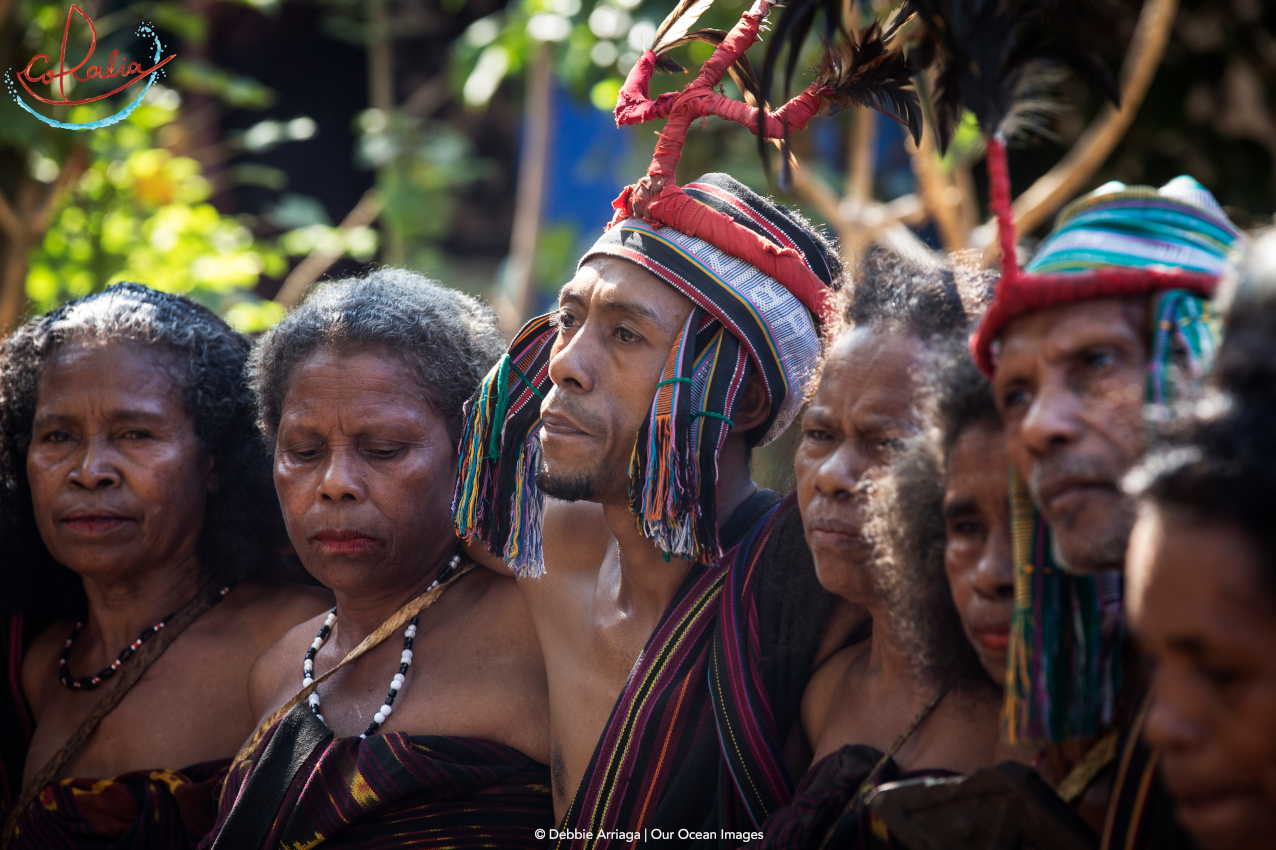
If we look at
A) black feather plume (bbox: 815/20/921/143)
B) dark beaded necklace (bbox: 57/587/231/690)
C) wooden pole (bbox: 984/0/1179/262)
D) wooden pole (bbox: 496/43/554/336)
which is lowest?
dark beaded necklace (bbox: 57/587/231/690)

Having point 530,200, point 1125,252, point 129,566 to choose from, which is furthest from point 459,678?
point 530,200

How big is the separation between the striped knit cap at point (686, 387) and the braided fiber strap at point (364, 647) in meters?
0.26

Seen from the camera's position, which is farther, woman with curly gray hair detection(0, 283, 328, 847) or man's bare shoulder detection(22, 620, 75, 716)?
man's bare shoulder detection(22, 620, 75, 716)

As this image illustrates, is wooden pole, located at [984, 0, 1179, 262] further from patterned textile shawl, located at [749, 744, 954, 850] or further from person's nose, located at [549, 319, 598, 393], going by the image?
patterned textile shawl, located at [749, 744, 954, 850]

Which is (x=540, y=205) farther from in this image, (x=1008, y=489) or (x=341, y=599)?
(x=1008, y=489)

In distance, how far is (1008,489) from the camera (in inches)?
65.2

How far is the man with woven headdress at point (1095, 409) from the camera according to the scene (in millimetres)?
1448

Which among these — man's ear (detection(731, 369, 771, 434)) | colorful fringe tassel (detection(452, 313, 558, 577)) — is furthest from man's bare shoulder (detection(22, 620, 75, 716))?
man's ear (detection(731, 369, 771, 434))

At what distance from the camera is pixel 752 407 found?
8.38 feet

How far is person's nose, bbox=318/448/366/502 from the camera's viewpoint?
2.64 metres

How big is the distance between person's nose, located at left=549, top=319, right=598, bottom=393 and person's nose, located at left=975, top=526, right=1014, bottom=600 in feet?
3.40

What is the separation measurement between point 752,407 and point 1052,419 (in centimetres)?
112

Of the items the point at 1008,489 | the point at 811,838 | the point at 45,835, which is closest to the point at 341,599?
the point at 45,835

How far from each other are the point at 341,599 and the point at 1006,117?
6.50 feet
